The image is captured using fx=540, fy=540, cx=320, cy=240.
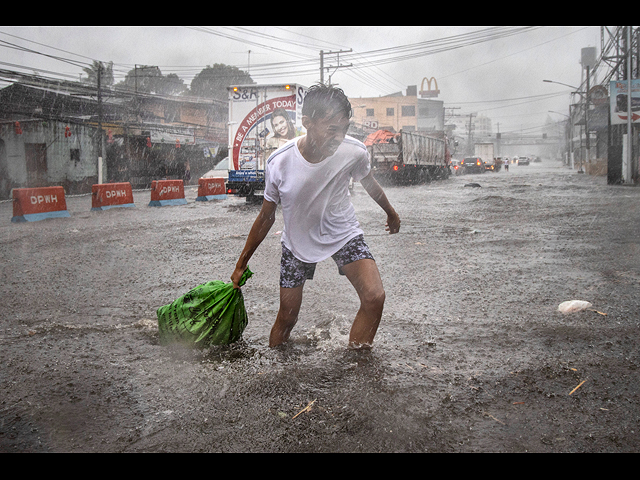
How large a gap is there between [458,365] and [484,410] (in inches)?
26.6

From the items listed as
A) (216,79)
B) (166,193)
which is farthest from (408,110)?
(166,193)

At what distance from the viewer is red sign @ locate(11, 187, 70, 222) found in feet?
40.2

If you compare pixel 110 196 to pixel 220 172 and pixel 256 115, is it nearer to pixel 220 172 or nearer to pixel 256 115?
pixel 256 115

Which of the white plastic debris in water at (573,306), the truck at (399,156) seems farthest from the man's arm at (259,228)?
the truck at (399,156)

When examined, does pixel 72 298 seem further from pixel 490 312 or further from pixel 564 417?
pixel 564 417

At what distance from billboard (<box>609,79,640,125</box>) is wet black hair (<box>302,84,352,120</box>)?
23438 millimetres

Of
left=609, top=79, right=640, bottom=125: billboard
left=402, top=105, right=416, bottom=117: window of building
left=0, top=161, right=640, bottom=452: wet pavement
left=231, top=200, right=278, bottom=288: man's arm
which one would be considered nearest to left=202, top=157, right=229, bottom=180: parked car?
left=0, top=161, right=640, bottom=452: wet pavement

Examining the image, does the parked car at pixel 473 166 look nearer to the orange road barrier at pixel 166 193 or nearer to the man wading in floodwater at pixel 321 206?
the orange road barrier at pixel 166 193

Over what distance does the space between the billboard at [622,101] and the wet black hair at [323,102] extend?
23.4 metres

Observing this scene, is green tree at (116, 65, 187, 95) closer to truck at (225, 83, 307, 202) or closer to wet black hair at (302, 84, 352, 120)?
truck at (225, 83, 307, 202)

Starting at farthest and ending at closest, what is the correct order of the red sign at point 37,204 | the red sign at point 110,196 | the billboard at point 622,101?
1. the billboard at point 622,101
2. the red sign at point 110,196
3. the red sign at point 37,204

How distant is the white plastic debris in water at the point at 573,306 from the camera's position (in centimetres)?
467

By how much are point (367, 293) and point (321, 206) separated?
1.96 feet

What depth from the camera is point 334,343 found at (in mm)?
3885
